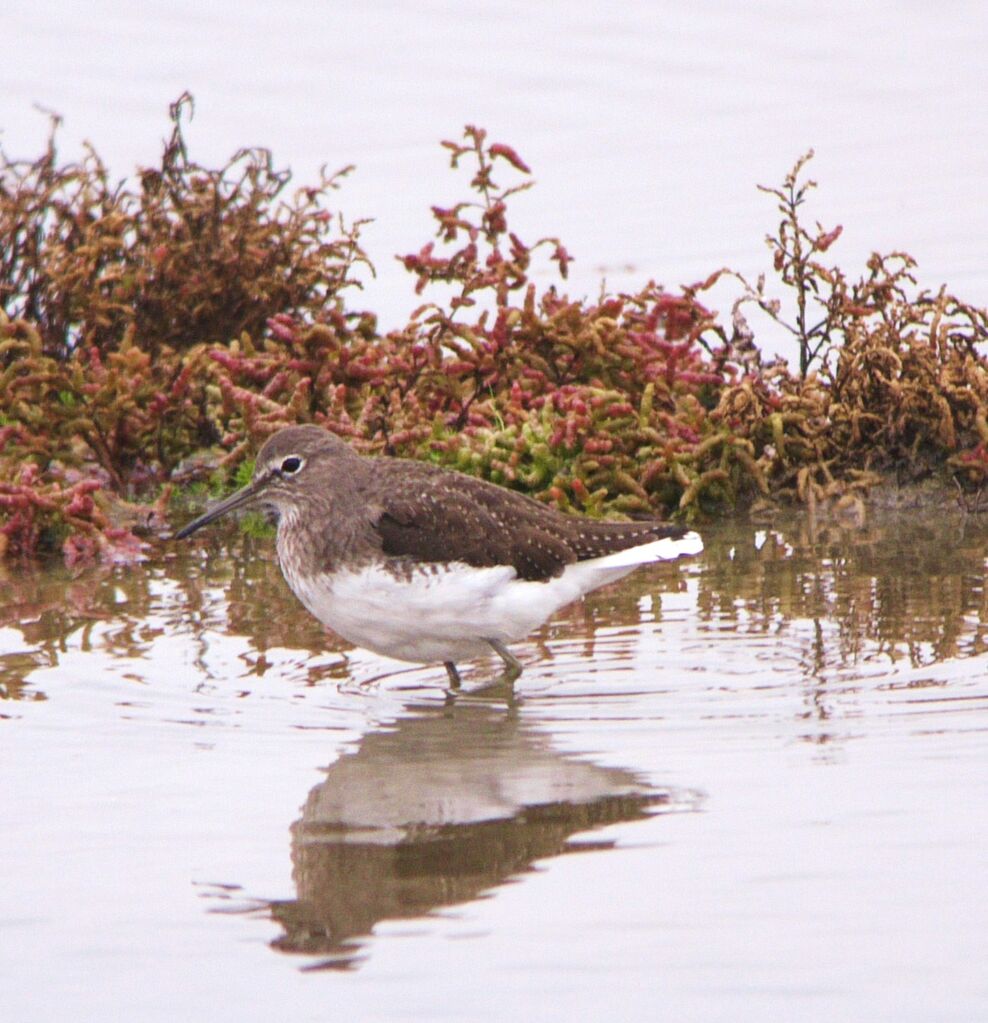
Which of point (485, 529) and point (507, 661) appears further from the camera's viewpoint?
point (485, 529)

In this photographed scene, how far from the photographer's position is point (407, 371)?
1224 centimetres

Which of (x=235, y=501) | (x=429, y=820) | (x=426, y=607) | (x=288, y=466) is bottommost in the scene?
(x=429, y=820)

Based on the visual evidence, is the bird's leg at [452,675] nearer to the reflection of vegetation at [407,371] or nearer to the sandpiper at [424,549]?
the sandpiper at [424,549]

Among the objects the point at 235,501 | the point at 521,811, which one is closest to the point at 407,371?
the point at 235,501

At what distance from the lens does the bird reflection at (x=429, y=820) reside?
5930 millimetres

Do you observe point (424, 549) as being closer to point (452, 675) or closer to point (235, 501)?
point (452, 675)

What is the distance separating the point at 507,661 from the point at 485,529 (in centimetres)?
64

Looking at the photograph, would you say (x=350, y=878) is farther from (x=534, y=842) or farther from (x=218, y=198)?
(x=218, y=198)

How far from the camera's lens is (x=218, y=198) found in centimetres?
1311

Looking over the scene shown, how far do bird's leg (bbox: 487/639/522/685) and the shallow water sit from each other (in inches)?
6.2

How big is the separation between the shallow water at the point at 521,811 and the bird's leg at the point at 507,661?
0.52 feet

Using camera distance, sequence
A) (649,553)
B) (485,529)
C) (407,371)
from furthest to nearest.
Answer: (407,371) → (649,553) → (485,529)

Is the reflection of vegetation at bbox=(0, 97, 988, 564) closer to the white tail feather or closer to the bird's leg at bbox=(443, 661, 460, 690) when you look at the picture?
the white tail feather

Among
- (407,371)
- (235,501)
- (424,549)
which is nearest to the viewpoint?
(424,549)
